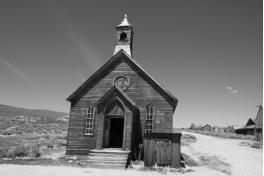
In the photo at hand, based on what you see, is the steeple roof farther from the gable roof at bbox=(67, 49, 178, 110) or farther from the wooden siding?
the wooden siding

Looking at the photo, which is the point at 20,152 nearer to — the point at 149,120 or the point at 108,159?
the point at 108,159

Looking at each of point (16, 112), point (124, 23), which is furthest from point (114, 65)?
point (16, 112)

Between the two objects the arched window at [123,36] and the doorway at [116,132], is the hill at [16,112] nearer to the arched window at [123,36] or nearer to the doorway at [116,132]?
the doorway at [116,132]

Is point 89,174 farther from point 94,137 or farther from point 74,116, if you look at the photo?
point 74,116

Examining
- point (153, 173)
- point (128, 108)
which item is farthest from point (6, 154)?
point (153, 173)

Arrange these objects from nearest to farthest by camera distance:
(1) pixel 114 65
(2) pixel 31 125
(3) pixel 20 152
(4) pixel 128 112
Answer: (4) pixel 128 112 → (3) pixel 20 152 → (1) pixel 114 65 → (2) pixel 31 125

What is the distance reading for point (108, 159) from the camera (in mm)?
13867

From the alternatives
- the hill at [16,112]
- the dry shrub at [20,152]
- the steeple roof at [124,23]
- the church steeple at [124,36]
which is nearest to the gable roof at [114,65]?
the church steeple at [124,36]

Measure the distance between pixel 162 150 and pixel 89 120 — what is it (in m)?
6.43

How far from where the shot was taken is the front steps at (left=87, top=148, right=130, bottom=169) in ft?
43.2

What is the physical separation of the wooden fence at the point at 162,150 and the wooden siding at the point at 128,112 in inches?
85.8

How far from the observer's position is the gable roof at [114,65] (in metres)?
16.9

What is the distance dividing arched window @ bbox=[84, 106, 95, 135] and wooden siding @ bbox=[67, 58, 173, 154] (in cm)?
31

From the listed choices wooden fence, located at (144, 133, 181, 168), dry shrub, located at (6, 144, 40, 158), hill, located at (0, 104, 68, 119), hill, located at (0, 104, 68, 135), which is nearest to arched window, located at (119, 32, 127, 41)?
wooden fence, located at (144, 133, 181, 168)
